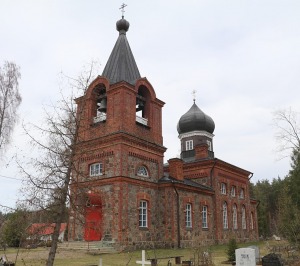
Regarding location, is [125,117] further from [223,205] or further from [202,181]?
[223,205]

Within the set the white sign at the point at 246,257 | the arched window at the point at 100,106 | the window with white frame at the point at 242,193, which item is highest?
the arched window at the point at 100,106

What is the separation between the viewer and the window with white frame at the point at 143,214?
2103 centimetres

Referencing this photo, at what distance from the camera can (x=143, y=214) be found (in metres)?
21.3

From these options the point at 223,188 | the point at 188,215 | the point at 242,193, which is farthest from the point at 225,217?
the point at 188,215

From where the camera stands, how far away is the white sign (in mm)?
10383

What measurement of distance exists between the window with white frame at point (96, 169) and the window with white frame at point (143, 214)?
3.02 metres

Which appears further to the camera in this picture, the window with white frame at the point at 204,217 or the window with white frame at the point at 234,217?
the window with white frame at the point at 234,217

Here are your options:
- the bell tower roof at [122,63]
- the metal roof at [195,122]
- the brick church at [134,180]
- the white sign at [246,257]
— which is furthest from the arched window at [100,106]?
the white sign at [246,257]

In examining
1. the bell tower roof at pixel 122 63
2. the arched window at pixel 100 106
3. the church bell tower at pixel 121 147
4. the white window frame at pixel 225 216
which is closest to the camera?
the church bell tower at pixel 121 147

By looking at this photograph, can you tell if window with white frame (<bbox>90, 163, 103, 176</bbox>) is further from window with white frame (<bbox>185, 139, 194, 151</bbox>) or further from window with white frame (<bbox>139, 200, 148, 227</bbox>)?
window with white frame (<bbox>185, 139, 194, 151</bbox>)

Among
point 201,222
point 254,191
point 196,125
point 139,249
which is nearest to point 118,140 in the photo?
point 139,249

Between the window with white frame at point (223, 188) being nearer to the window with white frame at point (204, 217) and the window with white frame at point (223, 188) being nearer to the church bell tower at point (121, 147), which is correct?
the window with white frame at point (204, 217)

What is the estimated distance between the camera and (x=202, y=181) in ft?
92.9

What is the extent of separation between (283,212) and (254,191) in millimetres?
42814
